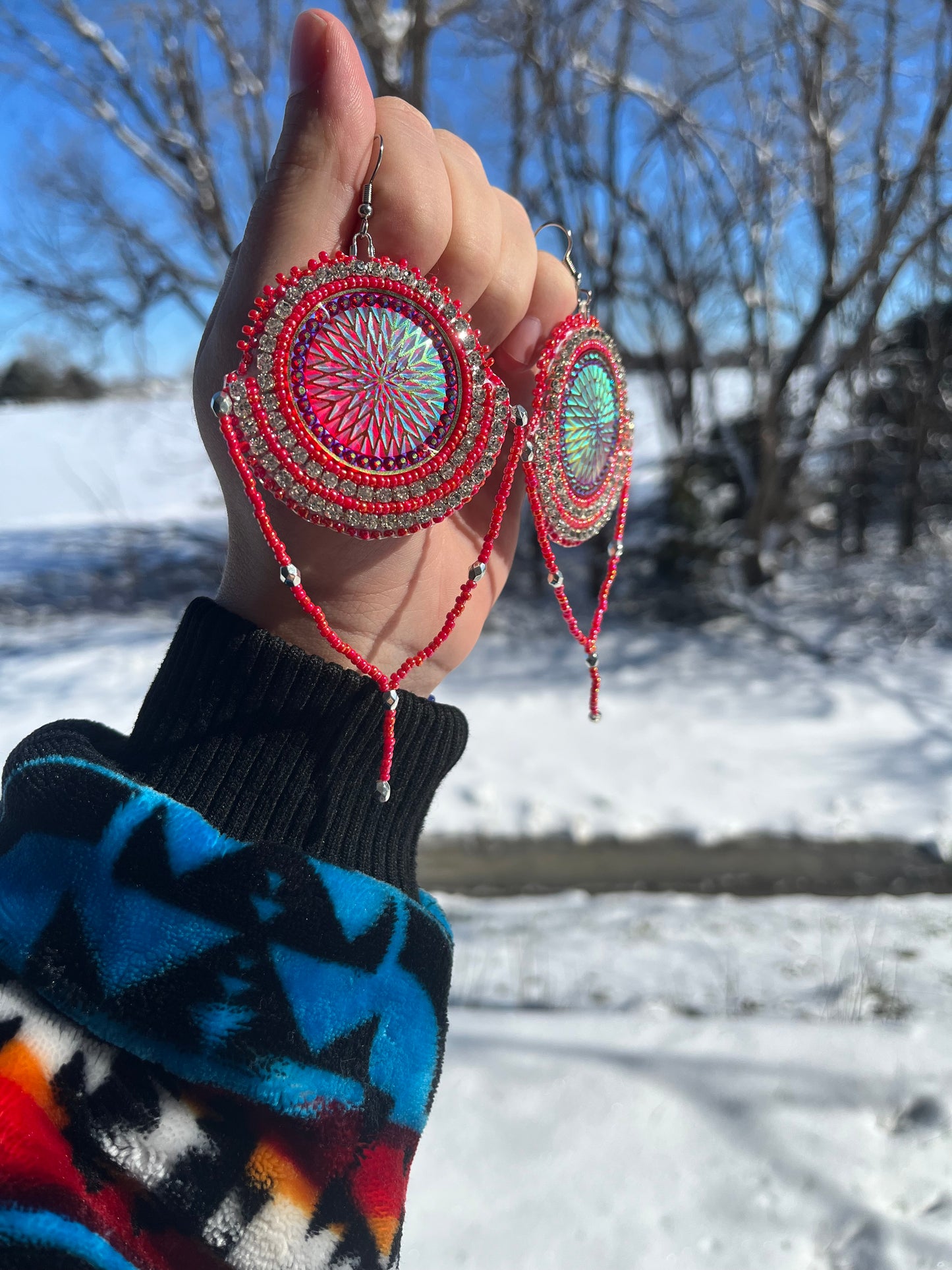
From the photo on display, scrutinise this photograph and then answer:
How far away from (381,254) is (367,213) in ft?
0.23

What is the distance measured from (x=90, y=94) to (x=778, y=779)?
20.6ft

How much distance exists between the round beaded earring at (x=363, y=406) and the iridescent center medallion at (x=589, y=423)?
14 cm

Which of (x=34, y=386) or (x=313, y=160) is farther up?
(x=34, y=386)

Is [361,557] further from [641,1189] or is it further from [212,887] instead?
[641,1189]

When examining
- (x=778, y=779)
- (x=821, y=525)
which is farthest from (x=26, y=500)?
(x=778, y=779)

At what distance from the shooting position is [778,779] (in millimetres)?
3166

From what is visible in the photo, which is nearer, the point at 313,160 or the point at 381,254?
the point at 313,160

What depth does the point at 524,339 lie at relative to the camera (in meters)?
1.05

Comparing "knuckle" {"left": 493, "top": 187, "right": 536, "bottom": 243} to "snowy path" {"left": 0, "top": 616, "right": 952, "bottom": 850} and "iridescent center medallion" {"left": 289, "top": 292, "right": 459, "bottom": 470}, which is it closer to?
"iridescent center medallion" {"left": 289, "top": 292, "right": 459, "bottom": 470}

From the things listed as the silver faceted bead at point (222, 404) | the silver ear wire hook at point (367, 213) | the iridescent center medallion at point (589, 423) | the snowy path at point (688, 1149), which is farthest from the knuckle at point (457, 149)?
the snowy path at point (688, 1149)

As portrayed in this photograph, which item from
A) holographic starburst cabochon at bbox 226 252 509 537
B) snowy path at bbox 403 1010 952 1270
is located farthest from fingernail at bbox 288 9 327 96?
snowy path at bbox 403 1010 952 1270

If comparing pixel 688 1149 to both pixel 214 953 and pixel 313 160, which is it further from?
pixel 313 160

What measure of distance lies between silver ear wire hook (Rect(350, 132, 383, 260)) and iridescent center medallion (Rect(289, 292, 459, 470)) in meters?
0.05

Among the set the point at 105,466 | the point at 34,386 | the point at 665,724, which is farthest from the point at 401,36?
the point at 34,386
